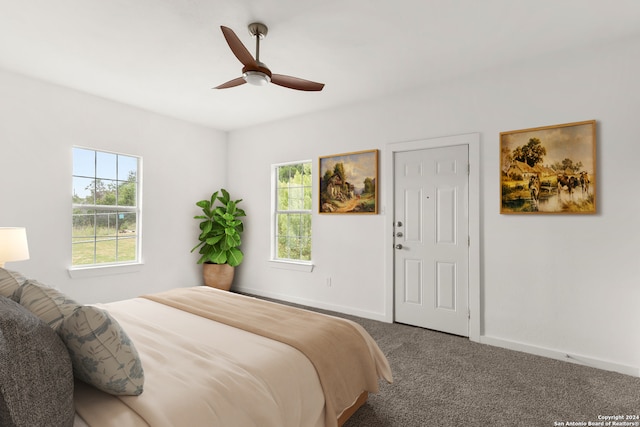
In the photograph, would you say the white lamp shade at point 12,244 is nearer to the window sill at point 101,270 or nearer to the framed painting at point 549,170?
the window sill at point 101,270

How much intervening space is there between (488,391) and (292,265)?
2.92m

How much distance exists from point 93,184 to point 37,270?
115 cm

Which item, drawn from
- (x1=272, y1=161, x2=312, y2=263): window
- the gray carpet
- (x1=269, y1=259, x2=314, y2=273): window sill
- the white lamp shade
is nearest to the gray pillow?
the gray carpet

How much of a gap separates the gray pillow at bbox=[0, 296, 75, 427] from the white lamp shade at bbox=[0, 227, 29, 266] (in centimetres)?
194

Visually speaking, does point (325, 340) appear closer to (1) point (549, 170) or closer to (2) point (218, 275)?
(1) point (549, 170)

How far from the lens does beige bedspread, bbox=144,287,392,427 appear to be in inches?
66.1

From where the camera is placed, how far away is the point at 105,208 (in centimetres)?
416

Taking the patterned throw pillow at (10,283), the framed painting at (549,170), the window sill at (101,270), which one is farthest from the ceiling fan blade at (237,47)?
the window sill at (101,270)

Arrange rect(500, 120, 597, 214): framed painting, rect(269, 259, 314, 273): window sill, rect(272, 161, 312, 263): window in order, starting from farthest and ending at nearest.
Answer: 1. rect(272, 161, 312, 263): window
2. rect(269, 259, 314, 273): window sill
3. rect(500, 120, 597, 214): framed painting

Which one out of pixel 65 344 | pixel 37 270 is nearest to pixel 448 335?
pixel 65 344

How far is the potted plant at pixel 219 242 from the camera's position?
192 inches

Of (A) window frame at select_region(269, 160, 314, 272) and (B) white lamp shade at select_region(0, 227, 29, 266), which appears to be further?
(A) window frame at select_region(269, 160, 314, 272)

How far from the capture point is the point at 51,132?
11.8ft

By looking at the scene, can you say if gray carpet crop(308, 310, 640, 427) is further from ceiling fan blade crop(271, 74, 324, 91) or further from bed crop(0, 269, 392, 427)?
ceiling fan blade crop(271, 74, 324, 91)
